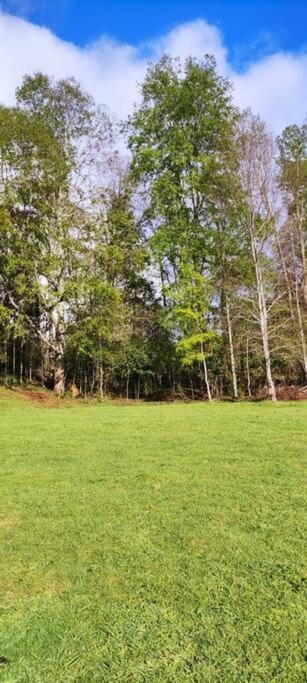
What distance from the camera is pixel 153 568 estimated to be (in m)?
2.65

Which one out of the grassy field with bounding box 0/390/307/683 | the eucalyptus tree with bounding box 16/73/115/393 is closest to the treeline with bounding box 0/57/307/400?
the eucalyptus tree with bounding box 16/73/115/393

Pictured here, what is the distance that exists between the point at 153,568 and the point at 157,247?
17801mm

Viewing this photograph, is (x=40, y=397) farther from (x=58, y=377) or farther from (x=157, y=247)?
(x=157, y=247)

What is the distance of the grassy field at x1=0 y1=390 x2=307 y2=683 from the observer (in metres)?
1.86

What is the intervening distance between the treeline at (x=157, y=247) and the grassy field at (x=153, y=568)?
447 inches

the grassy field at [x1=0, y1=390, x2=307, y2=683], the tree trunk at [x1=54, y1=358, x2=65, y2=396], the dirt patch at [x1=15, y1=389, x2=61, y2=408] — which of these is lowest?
the grassy field at [x1=0, y1=390, x2=307, y2=683]

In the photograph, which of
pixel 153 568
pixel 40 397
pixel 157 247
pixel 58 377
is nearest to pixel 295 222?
pixel 157 247

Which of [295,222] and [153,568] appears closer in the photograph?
[153,568]

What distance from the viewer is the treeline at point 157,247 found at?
16844 millimetres

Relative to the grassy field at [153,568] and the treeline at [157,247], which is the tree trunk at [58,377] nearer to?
the treeline at [157,247]

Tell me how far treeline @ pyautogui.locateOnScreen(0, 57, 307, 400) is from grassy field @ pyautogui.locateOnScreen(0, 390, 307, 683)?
37.3 ft

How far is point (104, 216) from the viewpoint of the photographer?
1914 centimetres

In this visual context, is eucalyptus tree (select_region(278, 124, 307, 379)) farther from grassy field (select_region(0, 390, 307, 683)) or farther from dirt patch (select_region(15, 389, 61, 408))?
grassy field (select_region(0, 390, 307, 683))

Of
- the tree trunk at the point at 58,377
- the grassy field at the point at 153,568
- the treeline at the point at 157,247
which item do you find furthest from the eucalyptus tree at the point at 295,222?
the grassy field at the point at 153,568
